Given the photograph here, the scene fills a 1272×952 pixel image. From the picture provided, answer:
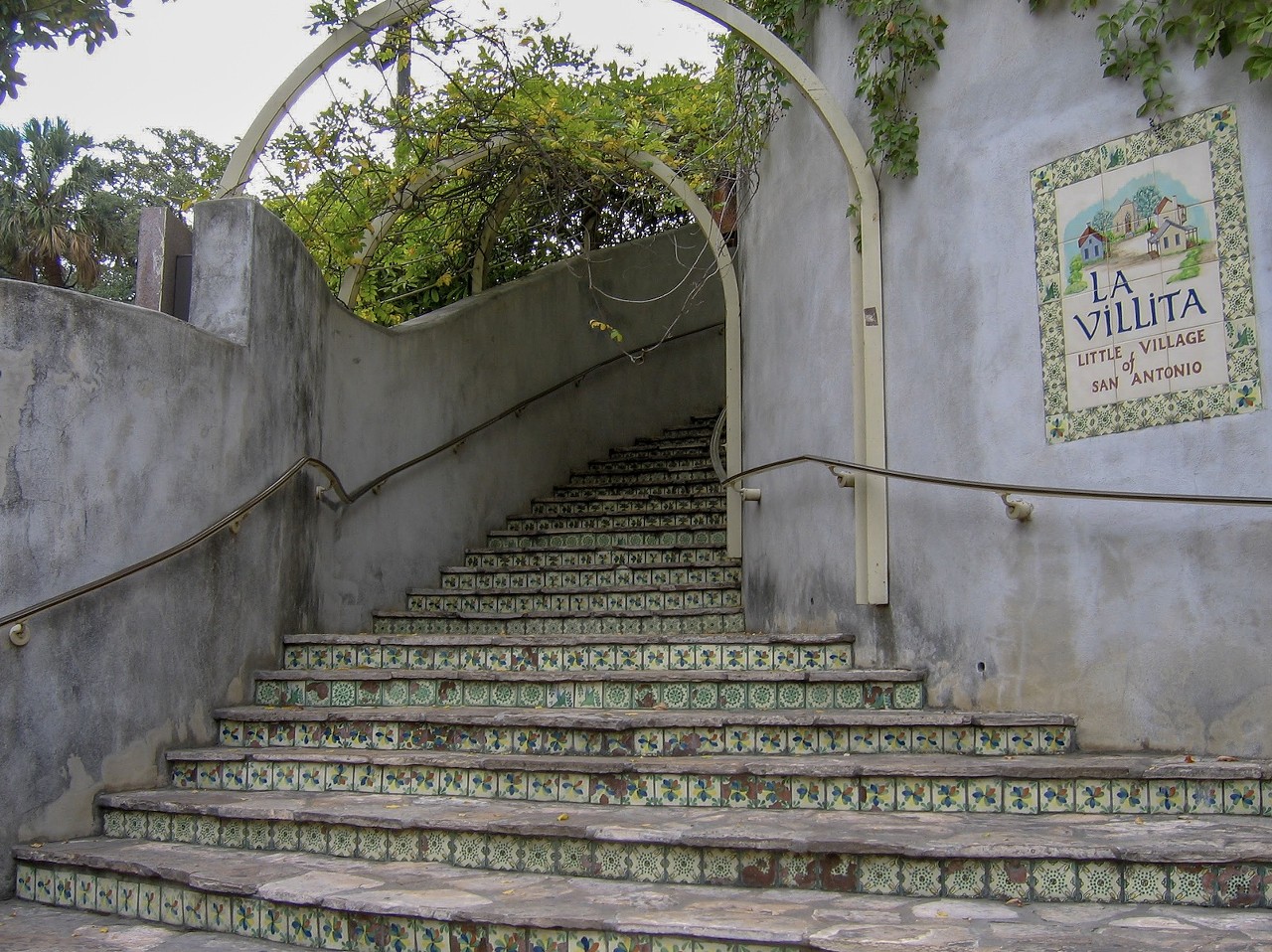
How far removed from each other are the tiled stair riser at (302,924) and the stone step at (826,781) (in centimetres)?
68

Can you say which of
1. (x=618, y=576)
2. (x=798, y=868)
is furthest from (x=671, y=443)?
(x=798, y=868)

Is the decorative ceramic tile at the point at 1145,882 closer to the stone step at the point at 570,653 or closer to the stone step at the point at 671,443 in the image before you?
the stone step at the point at 570,653

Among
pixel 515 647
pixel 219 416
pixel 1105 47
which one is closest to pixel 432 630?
pixel 515 647

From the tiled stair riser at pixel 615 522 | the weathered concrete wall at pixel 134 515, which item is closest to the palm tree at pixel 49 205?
the tiled stair riser at pixel 615 522

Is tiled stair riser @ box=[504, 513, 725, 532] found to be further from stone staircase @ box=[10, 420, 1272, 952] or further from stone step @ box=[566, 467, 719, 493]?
stone staircase @ box=[10, 420, 1272, 952]

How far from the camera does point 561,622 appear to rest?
545cm

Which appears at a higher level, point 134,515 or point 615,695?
point 134,515

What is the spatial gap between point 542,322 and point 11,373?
15.0ft

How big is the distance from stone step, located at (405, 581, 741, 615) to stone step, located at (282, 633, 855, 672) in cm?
71

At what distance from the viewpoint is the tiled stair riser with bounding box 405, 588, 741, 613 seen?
5633 millimetres

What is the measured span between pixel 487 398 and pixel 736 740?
390cm

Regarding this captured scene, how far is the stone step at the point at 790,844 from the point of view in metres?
2.76

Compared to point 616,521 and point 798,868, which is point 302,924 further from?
point 616,521

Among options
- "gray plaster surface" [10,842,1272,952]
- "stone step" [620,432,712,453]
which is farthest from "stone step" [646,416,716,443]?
"gray plaster surface" [10,842,1272,952]
